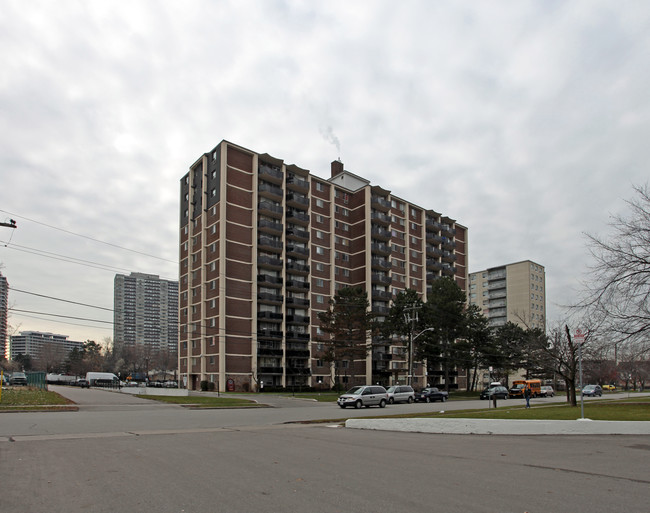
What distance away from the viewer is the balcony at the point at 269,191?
7394 cm

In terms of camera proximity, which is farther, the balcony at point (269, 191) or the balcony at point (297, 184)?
the balcony at point (297, 184)

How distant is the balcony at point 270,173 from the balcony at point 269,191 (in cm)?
89

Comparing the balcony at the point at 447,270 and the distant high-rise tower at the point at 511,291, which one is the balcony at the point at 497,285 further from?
the balcony at the point at 447,270

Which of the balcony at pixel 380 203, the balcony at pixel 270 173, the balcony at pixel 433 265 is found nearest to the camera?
the balcony at pixel 270 173

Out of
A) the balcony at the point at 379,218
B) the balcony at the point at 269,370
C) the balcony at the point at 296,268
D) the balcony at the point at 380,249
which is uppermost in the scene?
the balcony at the point at 379,218

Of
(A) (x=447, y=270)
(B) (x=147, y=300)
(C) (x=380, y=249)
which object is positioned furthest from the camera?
(B) (x=147, y=300)

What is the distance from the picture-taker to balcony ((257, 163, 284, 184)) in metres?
74.8

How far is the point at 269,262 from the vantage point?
240 feet

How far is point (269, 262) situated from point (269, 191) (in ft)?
33.5

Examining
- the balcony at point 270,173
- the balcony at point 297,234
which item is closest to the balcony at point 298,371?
the balcony at point 297,234

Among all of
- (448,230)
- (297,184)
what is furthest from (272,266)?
(448,230)

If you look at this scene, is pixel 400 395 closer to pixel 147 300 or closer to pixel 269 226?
pixel 269 226

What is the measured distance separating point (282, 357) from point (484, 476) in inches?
2570

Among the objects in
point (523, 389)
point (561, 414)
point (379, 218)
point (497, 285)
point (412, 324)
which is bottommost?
point (523, 389)
